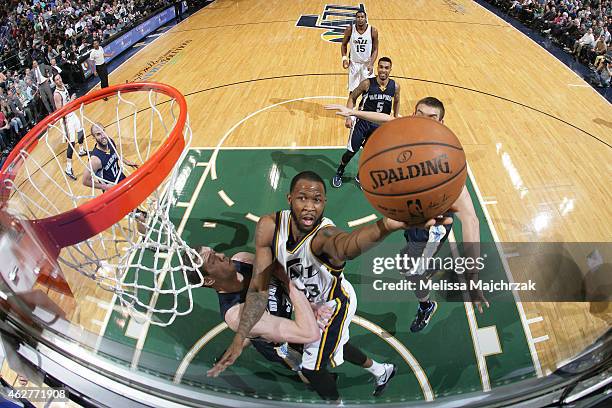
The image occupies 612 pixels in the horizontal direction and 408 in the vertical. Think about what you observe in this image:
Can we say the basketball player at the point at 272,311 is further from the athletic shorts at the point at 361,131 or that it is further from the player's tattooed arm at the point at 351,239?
the athletic shorts at the point at 361,131

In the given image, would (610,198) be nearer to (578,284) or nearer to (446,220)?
(578,284)

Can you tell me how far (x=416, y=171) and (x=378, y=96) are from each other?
9.31ft

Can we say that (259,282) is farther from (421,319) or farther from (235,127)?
(235,127)

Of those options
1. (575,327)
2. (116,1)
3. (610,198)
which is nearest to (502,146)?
(610,198)

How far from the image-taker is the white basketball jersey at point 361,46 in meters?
6.45

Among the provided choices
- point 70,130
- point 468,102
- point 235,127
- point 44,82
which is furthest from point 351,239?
point 44,82

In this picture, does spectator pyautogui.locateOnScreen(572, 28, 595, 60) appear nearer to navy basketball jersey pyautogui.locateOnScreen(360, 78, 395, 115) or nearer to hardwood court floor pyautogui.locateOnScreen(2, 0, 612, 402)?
hardwood court floor pyautogui.locateOnScreen(2, 0, 612, 402)

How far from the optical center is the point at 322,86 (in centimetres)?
809

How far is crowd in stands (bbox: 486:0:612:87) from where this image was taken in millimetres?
8875

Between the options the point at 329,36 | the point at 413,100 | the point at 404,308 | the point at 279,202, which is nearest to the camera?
the point at 404,308

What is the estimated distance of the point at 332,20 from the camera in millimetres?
12133

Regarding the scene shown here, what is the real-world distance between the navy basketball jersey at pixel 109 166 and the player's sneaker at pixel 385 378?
2894 millimetres

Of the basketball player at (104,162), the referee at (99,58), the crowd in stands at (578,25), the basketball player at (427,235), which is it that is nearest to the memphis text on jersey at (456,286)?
the basketball player at (427,235)

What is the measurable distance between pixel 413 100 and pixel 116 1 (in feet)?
30.0
